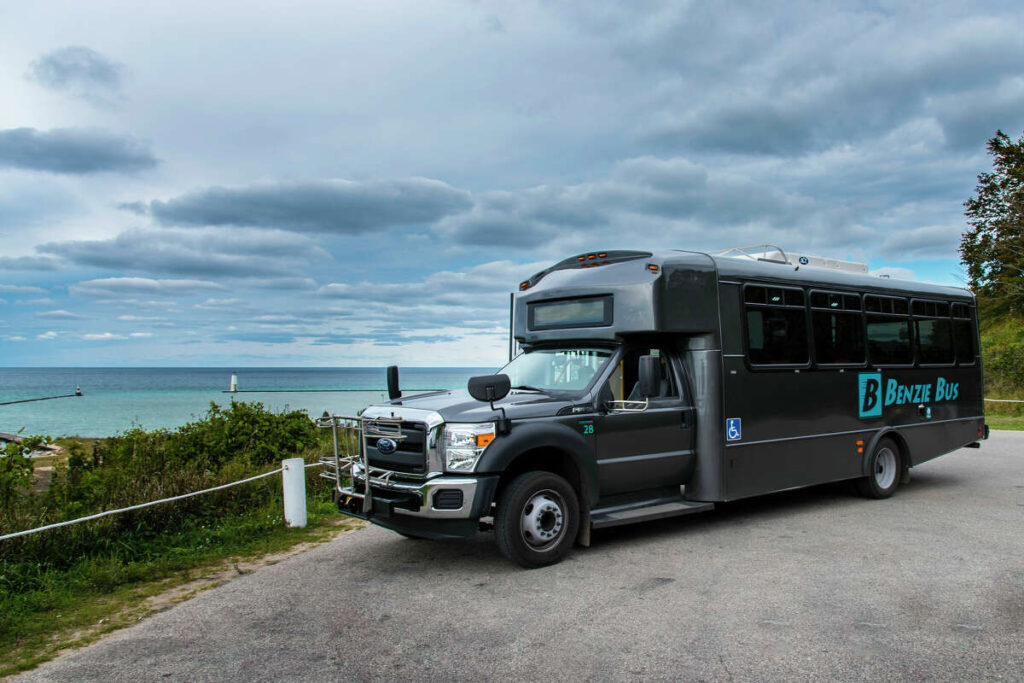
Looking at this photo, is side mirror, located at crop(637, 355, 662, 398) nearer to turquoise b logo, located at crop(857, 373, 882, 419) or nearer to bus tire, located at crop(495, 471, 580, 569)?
bus tire, located at crop(495, 471, 580, 569)

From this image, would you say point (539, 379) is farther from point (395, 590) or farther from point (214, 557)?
point (214, 557)

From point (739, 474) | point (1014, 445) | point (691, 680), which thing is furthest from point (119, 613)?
point (1014, 445)

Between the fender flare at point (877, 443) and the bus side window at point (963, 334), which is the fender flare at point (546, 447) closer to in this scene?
the fender flare at point (877, 443)

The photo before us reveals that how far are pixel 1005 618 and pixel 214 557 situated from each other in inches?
260

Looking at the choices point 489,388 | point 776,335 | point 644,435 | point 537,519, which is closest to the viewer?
point 489,388

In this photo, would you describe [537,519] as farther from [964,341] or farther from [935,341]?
[964,341]

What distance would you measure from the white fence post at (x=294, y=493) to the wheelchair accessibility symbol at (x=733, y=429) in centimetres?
468

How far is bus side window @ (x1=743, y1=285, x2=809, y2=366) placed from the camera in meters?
8.48

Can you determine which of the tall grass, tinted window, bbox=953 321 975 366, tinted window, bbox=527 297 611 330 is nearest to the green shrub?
the tall grass

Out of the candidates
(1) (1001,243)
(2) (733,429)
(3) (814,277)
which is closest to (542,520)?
(2) (733,429)

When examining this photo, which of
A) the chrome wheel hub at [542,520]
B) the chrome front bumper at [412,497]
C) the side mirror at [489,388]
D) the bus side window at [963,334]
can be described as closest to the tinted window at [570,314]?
the side mirror at [489,388]

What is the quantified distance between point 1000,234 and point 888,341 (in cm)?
3084

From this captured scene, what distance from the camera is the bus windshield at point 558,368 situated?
7609mm

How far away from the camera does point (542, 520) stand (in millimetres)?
6805
